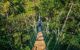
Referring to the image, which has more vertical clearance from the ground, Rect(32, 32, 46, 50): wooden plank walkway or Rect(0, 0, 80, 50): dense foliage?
Rect(32, 32, 46, 50): wooden plank walkway

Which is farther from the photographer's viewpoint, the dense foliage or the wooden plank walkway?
the dense foliage

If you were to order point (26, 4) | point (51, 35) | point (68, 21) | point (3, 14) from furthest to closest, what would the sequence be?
point (26, 4) → point (68, 21) → point (3, 14) → point (51, 35)

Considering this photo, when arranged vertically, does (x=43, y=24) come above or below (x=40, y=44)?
below

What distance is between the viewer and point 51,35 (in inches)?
568

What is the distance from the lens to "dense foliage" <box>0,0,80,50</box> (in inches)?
594

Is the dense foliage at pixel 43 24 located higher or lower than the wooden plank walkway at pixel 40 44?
lower

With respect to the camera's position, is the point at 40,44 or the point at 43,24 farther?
the point at 43,24

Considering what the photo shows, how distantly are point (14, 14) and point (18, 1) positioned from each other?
800mm

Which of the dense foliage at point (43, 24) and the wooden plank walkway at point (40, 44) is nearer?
the wooden plank walkway at point (40, 44)

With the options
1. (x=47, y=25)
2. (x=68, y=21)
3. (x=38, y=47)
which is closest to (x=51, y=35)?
(x=47, y=25)

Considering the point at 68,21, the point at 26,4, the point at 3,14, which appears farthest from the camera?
the point at 26,4

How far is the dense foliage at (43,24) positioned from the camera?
15.1m

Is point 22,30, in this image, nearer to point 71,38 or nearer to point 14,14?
point 14,14

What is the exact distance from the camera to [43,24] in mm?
15492
